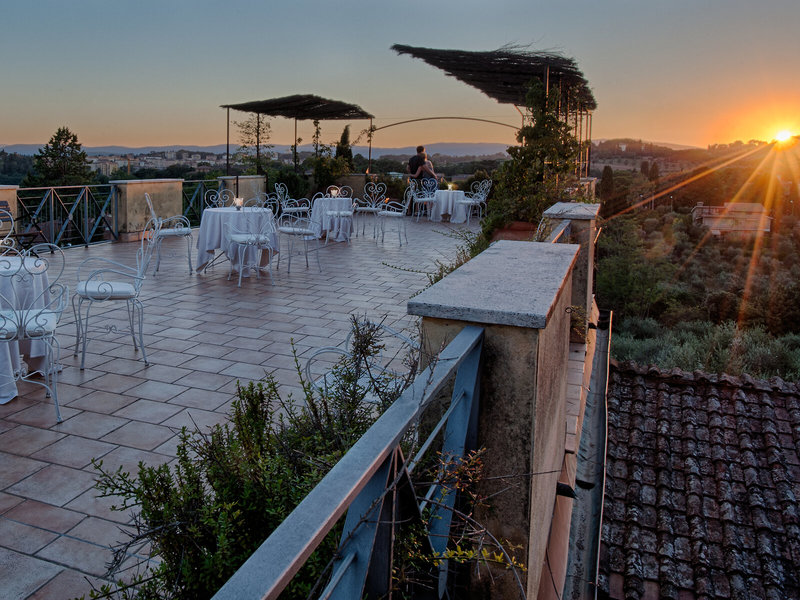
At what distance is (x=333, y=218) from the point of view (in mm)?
10117

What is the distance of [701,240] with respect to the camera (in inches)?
1081

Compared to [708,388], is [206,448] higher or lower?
higher

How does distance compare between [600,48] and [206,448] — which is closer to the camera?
[206,448]

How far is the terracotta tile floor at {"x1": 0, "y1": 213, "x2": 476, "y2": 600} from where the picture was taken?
2270 millimetres

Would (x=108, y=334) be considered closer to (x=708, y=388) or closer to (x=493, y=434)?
(x=493, y=434)

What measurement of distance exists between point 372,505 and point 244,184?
1219cm

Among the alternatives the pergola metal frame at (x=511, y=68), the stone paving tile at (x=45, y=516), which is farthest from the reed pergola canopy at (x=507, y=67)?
the stone paving tile at (x=45, y=516)

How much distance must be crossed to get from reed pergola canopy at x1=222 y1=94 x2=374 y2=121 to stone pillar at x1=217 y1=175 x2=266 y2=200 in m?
1.54

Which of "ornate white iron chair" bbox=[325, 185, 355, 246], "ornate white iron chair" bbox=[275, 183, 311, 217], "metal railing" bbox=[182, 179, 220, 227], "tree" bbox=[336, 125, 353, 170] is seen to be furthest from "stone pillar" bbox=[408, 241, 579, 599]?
"tree" bbox=[336, 125, 353, 170]

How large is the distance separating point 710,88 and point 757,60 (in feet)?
5.03

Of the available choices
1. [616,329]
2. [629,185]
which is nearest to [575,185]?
[616,329]

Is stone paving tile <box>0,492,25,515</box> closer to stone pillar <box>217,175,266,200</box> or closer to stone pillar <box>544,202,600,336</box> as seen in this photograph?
stone pillar <box>544,202,600,336</box>

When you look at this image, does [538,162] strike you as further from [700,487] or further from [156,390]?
[156,390]

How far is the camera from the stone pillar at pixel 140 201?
9.65 meters
